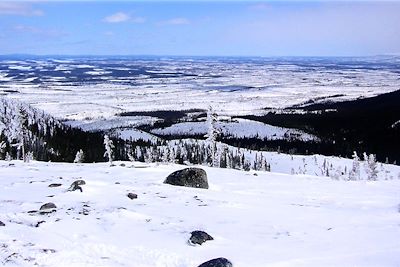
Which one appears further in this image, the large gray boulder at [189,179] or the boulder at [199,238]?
the large gray boulder at [189,179]

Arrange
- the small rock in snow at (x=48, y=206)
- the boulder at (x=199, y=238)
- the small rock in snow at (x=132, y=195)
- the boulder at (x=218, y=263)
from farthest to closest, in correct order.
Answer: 1. the small rock in snow at (x=132, y=195)
2. the small rock in snow at (x=48, y=206)
3. the boulder at (x=199, y=238)
4. the boulder at (x=218, y=263)

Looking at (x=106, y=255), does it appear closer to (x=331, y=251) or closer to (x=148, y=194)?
(x=331, y=251)

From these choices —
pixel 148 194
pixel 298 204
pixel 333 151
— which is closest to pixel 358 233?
pixel 298 204

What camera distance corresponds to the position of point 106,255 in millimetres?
13750

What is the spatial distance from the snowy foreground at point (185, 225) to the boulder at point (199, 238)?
21 cm

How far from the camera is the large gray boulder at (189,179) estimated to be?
27156 mm

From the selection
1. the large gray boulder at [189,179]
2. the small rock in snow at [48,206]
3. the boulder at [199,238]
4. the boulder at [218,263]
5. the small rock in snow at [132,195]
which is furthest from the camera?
the large gray boulder at [189,179]

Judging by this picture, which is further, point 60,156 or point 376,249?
point 60,156

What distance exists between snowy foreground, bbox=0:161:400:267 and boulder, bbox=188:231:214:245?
21cm

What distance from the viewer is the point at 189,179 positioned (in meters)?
27.3

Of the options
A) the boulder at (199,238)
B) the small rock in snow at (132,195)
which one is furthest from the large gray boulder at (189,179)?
the boulder at (199,238)

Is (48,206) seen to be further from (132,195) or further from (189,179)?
(189,179)

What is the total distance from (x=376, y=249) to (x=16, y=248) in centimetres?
1044

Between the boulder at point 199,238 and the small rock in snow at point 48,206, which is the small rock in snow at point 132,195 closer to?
the small rock in snow at point 48,206
